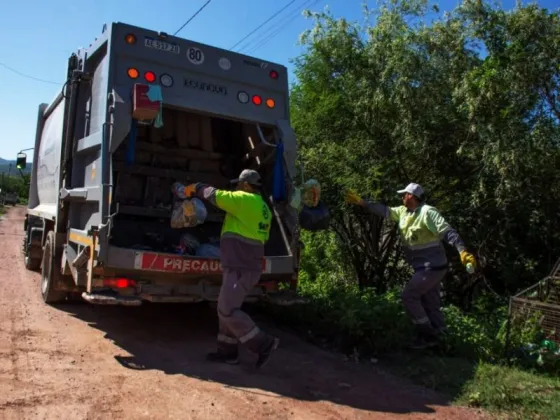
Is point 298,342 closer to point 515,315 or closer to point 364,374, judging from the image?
point 364,374

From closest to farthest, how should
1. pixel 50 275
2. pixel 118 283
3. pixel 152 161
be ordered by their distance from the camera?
pixel 118 283
pixel 50 275
pixel 152 161

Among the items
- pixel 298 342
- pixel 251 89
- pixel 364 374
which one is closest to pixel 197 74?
pixel 251 89

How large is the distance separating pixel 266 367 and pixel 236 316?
20.8 inches

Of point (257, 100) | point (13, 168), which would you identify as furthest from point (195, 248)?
point (13, 168)

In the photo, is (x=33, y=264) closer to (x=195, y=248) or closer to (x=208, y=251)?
(x=195, y=248)

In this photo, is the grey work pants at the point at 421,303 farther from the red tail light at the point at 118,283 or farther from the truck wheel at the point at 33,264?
the truck wheel at the point at 33,264

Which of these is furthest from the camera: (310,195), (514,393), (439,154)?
(439,154)

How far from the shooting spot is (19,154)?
976 cm

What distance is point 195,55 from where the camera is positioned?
5477 millimetres

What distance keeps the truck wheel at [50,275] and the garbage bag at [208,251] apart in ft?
5.68

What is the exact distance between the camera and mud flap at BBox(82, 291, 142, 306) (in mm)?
4574

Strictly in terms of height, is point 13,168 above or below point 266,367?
above

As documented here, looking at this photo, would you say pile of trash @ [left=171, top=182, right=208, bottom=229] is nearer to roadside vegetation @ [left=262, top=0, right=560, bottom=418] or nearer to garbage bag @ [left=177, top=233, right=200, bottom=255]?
garbage bag @ [left=177, top=233, right=200, bottom=255]

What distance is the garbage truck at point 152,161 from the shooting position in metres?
4.78
